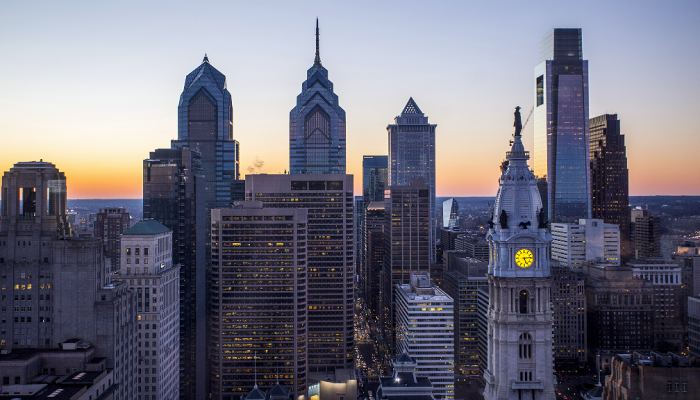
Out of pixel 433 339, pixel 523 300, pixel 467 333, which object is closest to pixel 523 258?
pixel 523 300

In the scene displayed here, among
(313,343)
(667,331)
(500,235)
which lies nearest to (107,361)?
(500,235)

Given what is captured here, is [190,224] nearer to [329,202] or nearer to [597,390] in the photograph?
[329,202]

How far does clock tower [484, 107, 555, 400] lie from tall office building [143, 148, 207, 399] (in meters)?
106

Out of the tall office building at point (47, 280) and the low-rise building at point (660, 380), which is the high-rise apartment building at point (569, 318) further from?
the tall office building at point (47, 280)

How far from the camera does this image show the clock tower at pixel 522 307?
62.8m

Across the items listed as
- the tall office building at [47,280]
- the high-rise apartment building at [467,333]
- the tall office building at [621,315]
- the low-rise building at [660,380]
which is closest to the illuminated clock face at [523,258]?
the low-rise building at [660,380]

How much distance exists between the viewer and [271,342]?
6132 inches

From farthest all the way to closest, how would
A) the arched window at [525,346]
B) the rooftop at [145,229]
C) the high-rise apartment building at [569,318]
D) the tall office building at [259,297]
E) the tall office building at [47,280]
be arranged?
the high-rise apartment building at [569,318] → the tall office building at [259,297] → the rooftop at [145,229] → the tall office building at [47,280] → the arched window at [525,346]

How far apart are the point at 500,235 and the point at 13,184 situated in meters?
76.9

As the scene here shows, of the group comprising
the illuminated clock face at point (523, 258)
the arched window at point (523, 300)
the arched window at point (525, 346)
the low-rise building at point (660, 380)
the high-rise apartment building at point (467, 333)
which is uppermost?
the illuminated clock face at point (523, 258)

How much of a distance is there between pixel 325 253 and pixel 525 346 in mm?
119117

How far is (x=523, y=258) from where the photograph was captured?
63.7m

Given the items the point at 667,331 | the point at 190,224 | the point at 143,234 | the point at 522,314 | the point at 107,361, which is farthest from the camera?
the point at 667,331

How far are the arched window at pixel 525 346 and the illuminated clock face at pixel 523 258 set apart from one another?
848 centimetres
